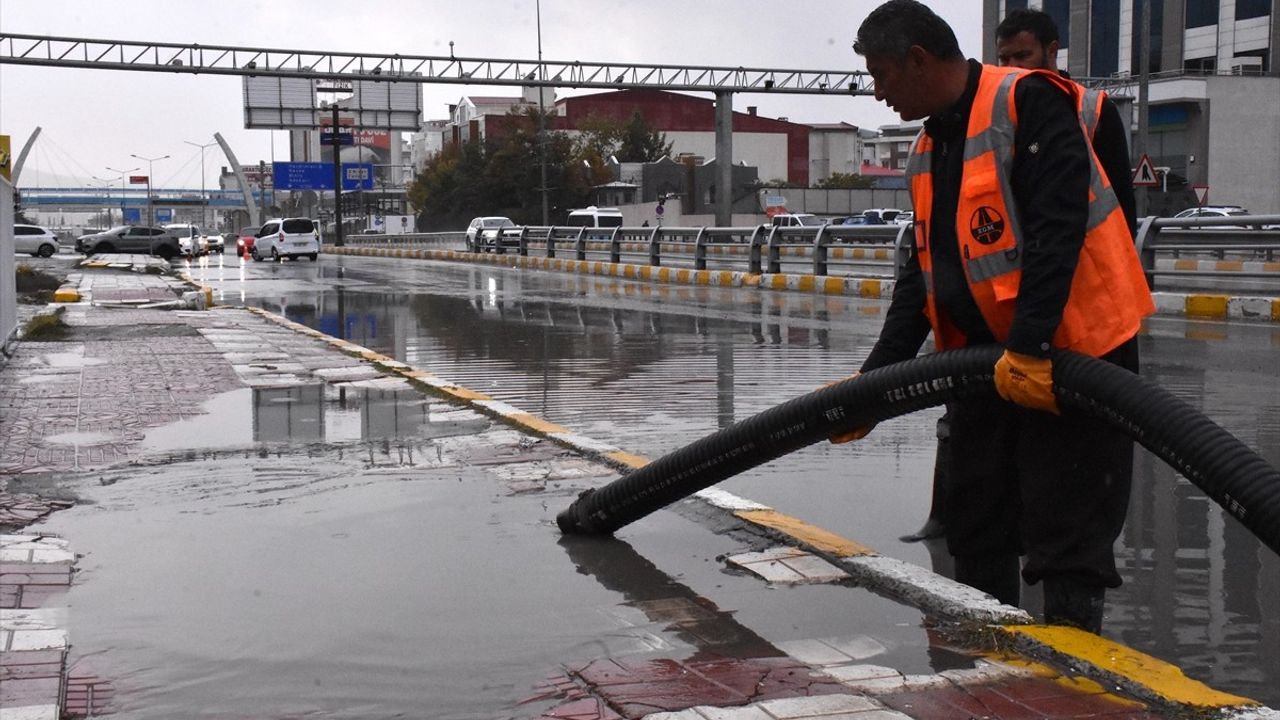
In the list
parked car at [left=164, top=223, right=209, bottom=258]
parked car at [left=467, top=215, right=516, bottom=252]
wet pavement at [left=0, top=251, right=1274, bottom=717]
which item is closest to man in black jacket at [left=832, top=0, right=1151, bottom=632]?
wet pavement at [left=0, top=251, right=1274, bottom=717]

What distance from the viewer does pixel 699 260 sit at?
29.7 meters

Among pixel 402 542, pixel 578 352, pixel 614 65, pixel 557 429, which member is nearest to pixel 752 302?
pixel 578 352

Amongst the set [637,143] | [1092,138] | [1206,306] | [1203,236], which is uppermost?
[637,143]

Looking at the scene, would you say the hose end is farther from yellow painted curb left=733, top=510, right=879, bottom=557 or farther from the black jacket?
the black jacket

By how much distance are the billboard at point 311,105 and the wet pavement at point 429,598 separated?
51.7 m

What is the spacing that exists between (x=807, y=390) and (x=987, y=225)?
5831 millimetres

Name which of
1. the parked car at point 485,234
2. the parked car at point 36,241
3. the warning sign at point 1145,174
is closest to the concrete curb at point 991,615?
the warning sign at point 1145,174

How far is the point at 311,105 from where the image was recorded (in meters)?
59.0

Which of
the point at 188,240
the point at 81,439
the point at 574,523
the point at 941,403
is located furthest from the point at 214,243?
the point at 941,403

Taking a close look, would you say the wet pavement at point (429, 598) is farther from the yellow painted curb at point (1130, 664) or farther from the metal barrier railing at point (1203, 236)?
the metal barrier railing at point (1203, 236)

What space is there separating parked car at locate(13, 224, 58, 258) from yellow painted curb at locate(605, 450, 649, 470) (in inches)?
2255

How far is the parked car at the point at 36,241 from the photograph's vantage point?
192 ft

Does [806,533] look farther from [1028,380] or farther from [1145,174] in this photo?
[1145,174]

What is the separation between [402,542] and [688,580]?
117 centimetres
